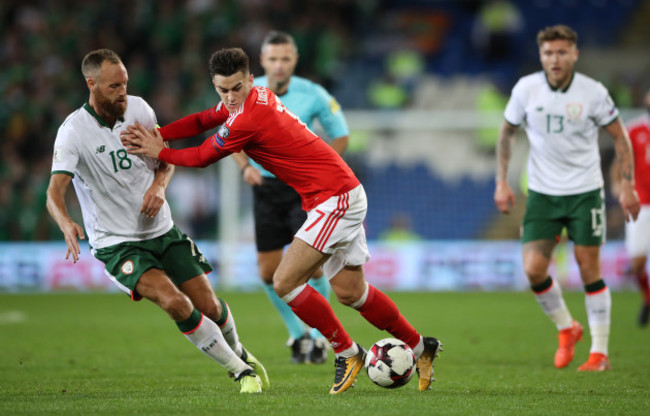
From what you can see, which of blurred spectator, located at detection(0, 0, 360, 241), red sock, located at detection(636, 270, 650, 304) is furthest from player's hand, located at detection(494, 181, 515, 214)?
blurred spectator, located at detection(0, 0, 360, 241)

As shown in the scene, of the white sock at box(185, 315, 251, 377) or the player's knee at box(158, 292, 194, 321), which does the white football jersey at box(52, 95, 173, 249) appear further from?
the white sock at box(185, 315, 251, 377)

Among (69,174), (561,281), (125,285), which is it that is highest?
(69,174)

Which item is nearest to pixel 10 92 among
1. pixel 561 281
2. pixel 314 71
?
pixel 314 71

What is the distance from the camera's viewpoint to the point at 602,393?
602 centimetres

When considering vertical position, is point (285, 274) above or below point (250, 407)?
above

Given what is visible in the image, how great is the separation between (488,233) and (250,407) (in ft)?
40.6

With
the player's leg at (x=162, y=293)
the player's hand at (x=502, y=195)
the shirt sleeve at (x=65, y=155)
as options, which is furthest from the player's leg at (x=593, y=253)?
the shirt sleeve at (x=65, y=155)

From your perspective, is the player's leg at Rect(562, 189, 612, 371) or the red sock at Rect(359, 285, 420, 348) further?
the player's leg at Rect(562, 189, 612, 371)

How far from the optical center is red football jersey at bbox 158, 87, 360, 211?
228 inches

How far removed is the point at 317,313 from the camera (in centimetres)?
592

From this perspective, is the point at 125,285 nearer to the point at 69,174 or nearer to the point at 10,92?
the point at 69,174

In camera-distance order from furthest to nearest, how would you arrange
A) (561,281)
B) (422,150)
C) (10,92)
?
(10,92) < (422,150) < (561,281)

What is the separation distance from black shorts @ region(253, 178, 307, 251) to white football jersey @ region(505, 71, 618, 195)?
78.2 inches

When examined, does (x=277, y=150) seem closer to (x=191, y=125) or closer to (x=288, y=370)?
(x=191, y=125)
